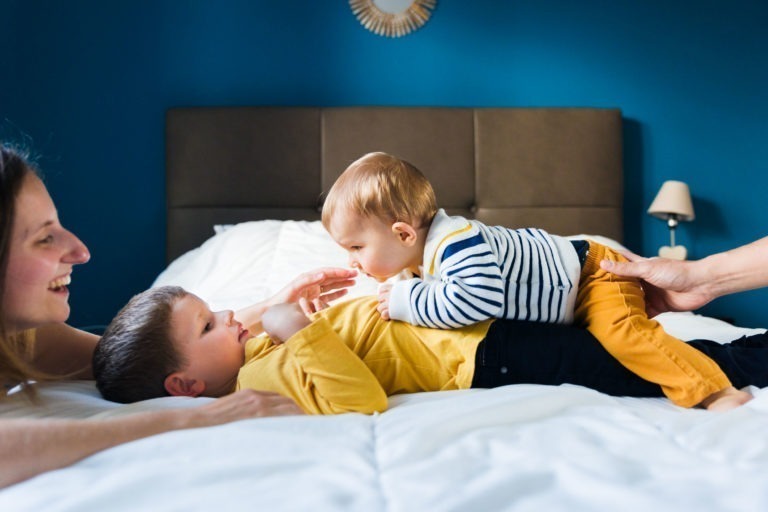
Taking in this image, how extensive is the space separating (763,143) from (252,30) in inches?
102

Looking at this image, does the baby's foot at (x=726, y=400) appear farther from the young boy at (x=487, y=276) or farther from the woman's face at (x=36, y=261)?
the woman's face at (x=36, y=261)

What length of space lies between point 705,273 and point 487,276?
559mm

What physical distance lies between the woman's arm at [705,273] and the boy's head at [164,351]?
0.88 metres

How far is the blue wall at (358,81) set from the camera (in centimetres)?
313

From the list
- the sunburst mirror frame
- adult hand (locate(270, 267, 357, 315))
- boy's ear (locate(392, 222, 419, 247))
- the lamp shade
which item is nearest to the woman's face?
adult hand (locate(270, 267, 357, 315))

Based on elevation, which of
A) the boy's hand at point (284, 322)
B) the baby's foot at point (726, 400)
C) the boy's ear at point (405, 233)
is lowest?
the baby's foot at point (726, 400)

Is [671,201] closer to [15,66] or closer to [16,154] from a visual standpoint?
[16,154]

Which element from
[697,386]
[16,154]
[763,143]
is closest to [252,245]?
[16,154]

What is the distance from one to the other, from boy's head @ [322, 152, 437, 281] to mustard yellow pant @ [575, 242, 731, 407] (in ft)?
1.27

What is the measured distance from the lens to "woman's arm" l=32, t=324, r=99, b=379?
1414 millimetres

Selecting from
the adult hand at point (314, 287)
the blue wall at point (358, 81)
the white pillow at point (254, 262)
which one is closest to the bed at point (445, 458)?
Result: the adult hand at point (314, 287)

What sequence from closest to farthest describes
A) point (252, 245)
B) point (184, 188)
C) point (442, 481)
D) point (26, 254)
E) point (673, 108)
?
point (442, 481)
point (26, 254)
point (252, 245)
point (184, 188)
point (673, 108)

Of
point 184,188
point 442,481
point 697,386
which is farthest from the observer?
point 184,188

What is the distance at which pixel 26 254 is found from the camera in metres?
1.08
